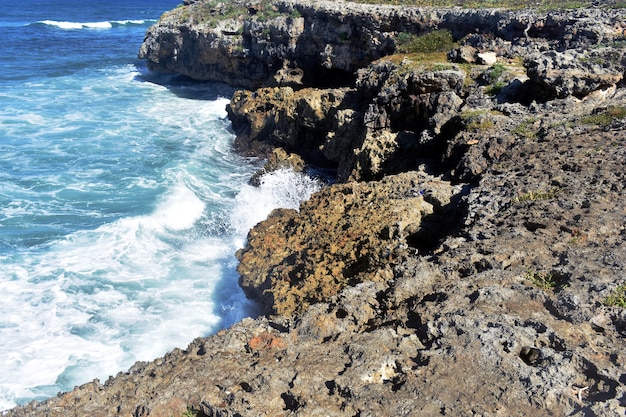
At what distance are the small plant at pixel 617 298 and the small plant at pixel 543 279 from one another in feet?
2.02

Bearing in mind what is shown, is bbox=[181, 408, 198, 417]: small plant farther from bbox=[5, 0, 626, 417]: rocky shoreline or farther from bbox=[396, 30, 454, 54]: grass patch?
bbox=[396, 30, 454, 54]: grass patch

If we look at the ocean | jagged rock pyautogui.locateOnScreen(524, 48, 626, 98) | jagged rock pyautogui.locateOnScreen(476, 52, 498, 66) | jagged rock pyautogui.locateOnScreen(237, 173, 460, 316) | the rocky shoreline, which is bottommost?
the ocean

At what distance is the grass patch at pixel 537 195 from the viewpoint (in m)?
8.09

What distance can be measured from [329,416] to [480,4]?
26612 mm

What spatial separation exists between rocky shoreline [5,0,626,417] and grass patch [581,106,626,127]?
0.21 ft

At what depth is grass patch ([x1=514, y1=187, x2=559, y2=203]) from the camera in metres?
8.09

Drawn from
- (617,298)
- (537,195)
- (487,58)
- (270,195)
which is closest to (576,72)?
(487,58)

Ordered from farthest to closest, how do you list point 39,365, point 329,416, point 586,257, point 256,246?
point 256,246 < point 39,365 < point 586,257 < point 329,416

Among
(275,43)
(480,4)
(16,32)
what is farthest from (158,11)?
(480,4)

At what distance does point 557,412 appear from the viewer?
4348 millimetres

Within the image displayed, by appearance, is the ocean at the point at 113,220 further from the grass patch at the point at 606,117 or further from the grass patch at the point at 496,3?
the grass patch at the point at 496,3

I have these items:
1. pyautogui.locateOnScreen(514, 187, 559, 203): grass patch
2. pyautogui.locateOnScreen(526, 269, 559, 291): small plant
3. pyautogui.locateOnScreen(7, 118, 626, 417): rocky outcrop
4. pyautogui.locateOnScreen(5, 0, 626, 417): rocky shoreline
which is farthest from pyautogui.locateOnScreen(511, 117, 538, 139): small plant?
pyautogui.locateOnScreen(526, 269, 559, 291): small plant

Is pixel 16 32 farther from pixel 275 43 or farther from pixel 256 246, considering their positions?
pixel 256 246

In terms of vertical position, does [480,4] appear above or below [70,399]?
above
